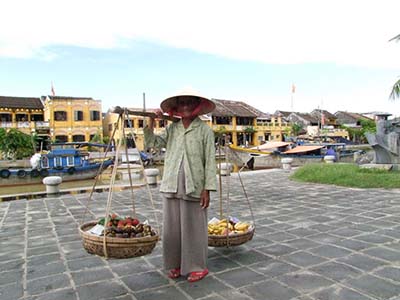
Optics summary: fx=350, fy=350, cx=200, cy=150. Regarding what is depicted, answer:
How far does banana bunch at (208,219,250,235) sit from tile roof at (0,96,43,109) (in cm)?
2939

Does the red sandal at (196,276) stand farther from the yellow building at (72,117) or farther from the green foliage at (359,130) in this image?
the green foliage at (359,130)

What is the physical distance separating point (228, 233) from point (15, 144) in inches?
905

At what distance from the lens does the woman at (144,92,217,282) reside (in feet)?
9.42

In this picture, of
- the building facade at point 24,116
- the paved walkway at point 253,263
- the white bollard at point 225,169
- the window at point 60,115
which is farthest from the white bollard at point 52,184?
the window at point 60,115

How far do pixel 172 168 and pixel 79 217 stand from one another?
3519 mm

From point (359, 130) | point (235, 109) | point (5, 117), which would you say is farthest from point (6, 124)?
point (359, 130)

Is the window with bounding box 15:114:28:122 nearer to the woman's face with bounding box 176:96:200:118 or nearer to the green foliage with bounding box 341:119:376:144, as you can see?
the woman's face with bounding box 176:96:200:118

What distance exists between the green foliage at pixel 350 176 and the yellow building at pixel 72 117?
23.6 metres

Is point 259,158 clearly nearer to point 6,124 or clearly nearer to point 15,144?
point 15,144

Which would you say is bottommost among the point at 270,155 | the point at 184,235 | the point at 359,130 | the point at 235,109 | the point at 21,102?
the point at 270,155

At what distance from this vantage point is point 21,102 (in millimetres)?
30078

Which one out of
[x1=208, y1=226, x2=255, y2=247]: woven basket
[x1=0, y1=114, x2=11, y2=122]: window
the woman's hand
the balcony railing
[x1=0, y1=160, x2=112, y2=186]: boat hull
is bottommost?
[x1=0, y1=160, x2=112, y2=186]: boat hull

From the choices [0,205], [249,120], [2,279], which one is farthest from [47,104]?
[2,279]

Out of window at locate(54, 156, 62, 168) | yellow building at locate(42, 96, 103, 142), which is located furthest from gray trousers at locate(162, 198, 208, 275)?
yellow building at locate(42, 96, 103, 142)
